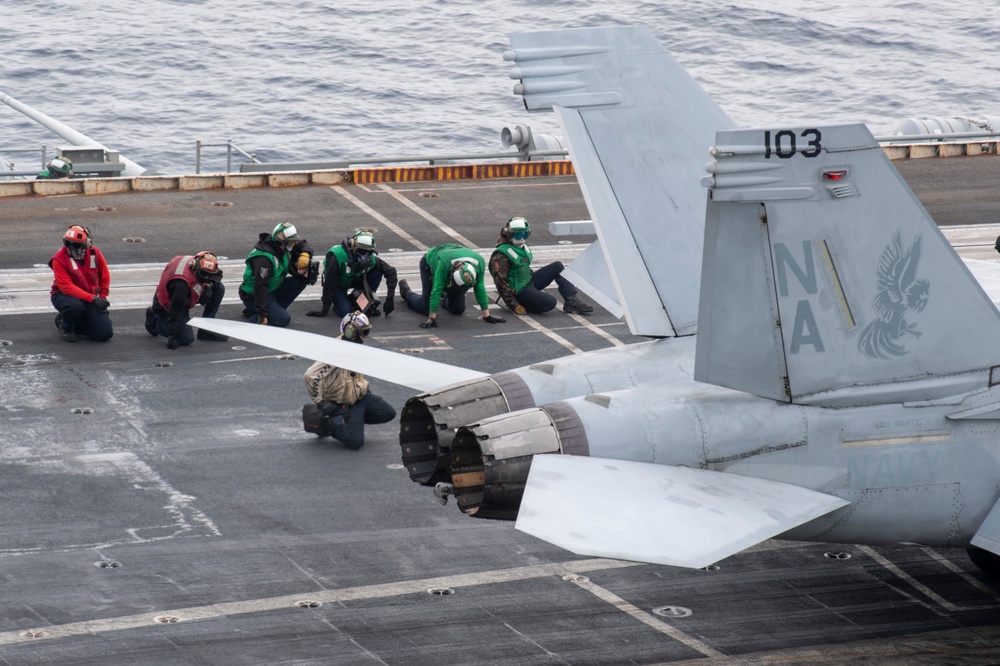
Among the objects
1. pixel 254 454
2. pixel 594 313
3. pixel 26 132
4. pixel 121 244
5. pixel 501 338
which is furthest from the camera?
pixel 26 132

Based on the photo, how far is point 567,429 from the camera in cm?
1252

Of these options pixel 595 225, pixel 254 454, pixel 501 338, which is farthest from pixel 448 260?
pixel 595 225

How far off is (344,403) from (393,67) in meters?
55.5

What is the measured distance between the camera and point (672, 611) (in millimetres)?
15328

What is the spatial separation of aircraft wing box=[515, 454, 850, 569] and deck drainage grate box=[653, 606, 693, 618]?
300 centimetres

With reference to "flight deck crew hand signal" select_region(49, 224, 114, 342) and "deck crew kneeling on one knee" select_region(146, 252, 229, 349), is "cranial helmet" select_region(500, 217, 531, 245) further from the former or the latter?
"flight deck crew hand signal" select_region(49, 224, 114, 342)

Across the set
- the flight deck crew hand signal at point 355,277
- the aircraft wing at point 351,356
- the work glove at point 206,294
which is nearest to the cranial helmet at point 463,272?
the flight deck crew hand signal at point 355,277

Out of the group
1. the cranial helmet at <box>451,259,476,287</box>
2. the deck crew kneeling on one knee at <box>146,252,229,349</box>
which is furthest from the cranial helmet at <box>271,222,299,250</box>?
the cranial helmet at <box>451,259,476,287</box>

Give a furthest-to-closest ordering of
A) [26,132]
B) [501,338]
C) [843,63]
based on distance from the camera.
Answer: [843,63], [26,132], [501,338]

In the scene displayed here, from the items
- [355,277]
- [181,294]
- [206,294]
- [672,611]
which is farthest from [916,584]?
[206,294]

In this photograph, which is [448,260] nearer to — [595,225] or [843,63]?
[595,225]

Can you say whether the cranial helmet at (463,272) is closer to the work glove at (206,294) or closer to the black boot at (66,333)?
the work glove at (206,294)

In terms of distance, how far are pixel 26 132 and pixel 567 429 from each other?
51963 mm

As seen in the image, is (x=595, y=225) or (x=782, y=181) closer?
(x=782, y=181)
